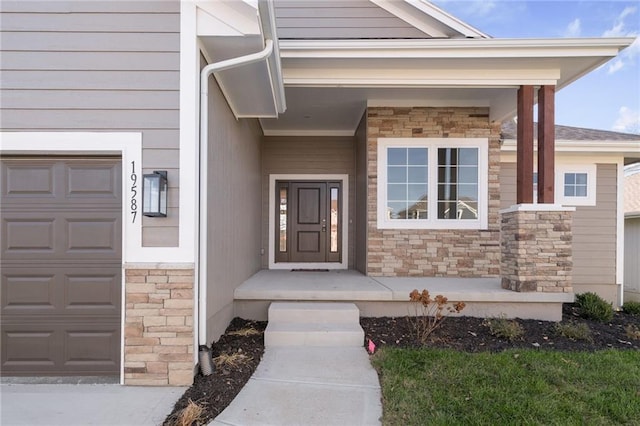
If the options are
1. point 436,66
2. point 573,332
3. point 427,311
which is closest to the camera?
point 573,332

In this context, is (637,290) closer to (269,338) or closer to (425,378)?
(425,378)

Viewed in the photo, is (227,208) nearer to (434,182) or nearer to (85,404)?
(85,404)

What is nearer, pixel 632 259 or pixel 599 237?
pixel 599 237

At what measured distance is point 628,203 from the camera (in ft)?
59.3

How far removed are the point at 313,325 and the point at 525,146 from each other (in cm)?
341

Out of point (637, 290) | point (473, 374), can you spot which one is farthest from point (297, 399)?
point (637, 290)

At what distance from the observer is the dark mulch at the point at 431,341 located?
3021 mm

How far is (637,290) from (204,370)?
980 cm

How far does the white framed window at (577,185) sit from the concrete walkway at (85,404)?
24.5ft

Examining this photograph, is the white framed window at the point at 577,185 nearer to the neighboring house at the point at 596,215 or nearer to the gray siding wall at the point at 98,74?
the neighboring house at the point at 596,215

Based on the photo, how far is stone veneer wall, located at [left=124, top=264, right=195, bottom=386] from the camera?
3039mm

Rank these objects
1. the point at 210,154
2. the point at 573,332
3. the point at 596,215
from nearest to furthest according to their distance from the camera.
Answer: the point at 210,154
the point at 573,332
the point at 596,215

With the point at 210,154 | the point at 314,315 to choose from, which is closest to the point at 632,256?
the point at 314,315

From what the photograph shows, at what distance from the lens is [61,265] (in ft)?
10.4
